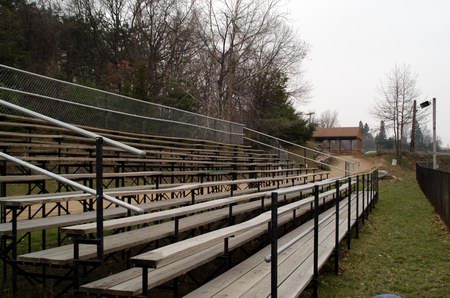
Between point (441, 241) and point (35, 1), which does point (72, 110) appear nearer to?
point (441, 241)

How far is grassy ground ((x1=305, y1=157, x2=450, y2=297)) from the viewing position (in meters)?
5.98

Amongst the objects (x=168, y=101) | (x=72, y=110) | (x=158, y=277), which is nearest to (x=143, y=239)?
(x=158, y=277)

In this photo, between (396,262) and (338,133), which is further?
(338,133)

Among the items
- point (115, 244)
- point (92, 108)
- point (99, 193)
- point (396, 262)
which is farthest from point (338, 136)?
point (99, 193)

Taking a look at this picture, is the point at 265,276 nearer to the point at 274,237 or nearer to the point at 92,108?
the point at 274,237

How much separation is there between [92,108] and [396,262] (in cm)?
820

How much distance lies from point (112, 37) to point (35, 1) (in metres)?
6.93

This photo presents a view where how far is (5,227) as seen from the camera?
4.65 meters

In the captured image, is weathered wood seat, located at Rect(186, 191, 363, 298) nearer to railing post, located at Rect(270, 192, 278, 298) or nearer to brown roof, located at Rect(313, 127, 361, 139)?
railing post, located at Rect(270, 192, 278, 298)

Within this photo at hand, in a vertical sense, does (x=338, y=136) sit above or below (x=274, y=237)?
above

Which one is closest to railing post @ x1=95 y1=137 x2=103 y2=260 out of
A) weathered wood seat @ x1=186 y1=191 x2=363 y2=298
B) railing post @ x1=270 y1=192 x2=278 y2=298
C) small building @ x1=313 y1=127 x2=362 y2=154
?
weathered wood seat @ x1=186 y1=191 x2=363 y2=298

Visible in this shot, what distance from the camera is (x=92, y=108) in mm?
12258

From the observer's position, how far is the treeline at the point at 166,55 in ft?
106

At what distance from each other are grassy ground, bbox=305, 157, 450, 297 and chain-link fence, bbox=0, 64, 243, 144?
5.99 metres
